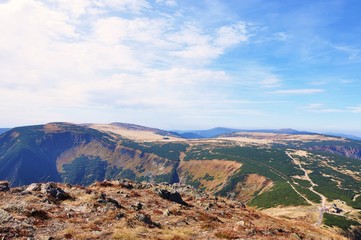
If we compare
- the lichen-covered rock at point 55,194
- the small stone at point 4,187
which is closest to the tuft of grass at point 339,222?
the lichen-covered rock at point 55,194

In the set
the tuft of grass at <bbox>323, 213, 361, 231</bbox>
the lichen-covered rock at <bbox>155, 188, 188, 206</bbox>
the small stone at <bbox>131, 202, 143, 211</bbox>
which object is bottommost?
the tuft of grass at <bbox>323, 213, 361, 231</bbox>

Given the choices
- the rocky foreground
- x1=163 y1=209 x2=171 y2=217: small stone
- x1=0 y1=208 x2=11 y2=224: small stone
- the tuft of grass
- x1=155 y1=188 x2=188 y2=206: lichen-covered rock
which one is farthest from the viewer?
the tuft of grass

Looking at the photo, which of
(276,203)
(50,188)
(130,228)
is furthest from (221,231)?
(276,203)

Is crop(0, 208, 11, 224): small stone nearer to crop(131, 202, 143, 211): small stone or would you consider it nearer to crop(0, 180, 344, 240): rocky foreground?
crop(0, 180, 344, 240): rocky foreground

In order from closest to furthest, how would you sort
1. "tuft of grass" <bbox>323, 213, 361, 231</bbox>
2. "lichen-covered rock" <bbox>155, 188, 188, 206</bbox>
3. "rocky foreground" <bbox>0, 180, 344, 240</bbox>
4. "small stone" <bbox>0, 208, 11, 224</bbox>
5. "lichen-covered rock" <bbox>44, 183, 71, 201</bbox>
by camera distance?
"rocky foreground" <bbox>0, 180, 344, 240</bbox> → "small stone" <bbox>0, 208, 11, 224</bbox> → "lichen-covered rock" <bbox>44, 183, 71, 201</bbox> → "lichen-covered rock" <bbox>155, 188, 188, 206</bbox> → "tuft of grass" <bbox>323, 213, 361, 231</bbox>

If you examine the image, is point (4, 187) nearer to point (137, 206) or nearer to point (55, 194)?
point (55, 194)

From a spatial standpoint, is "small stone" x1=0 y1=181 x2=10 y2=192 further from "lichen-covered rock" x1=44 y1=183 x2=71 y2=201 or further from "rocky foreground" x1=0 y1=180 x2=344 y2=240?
"lichen-covered rock" x1=44 y1=183 x2=71 y2=201

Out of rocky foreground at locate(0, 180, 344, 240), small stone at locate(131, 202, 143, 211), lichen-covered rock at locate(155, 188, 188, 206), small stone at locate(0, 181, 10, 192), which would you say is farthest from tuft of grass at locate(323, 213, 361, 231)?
small stone at locate(0, 181, 10, 192)

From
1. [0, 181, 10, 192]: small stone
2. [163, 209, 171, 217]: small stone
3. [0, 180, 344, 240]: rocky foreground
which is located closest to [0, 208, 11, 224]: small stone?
[0, 180, 344, 240]: rocky foreground

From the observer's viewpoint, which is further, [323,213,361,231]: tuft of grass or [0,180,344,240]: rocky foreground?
[323,213,361,231]: tuft of grass

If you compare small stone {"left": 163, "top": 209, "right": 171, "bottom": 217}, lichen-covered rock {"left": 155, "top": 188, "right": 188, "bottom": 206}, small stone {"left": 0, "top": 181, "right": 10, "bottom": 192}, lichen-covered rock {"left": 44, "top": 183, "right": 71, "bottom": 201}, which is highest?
small stone {"left": 0, "top": 181, "right": 10, "bottom": 192}

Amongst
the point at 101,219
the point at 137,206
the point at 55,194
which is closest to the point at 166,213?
the point at 137,206

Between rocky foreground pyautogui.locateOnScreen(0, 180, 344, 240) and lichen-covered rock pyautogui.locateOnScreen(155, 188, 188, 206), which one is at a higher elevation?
rocky foreground pyautogui.locateOnScreen(0, 180, 344, 240)

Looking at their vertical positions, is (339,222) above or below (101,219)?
below
